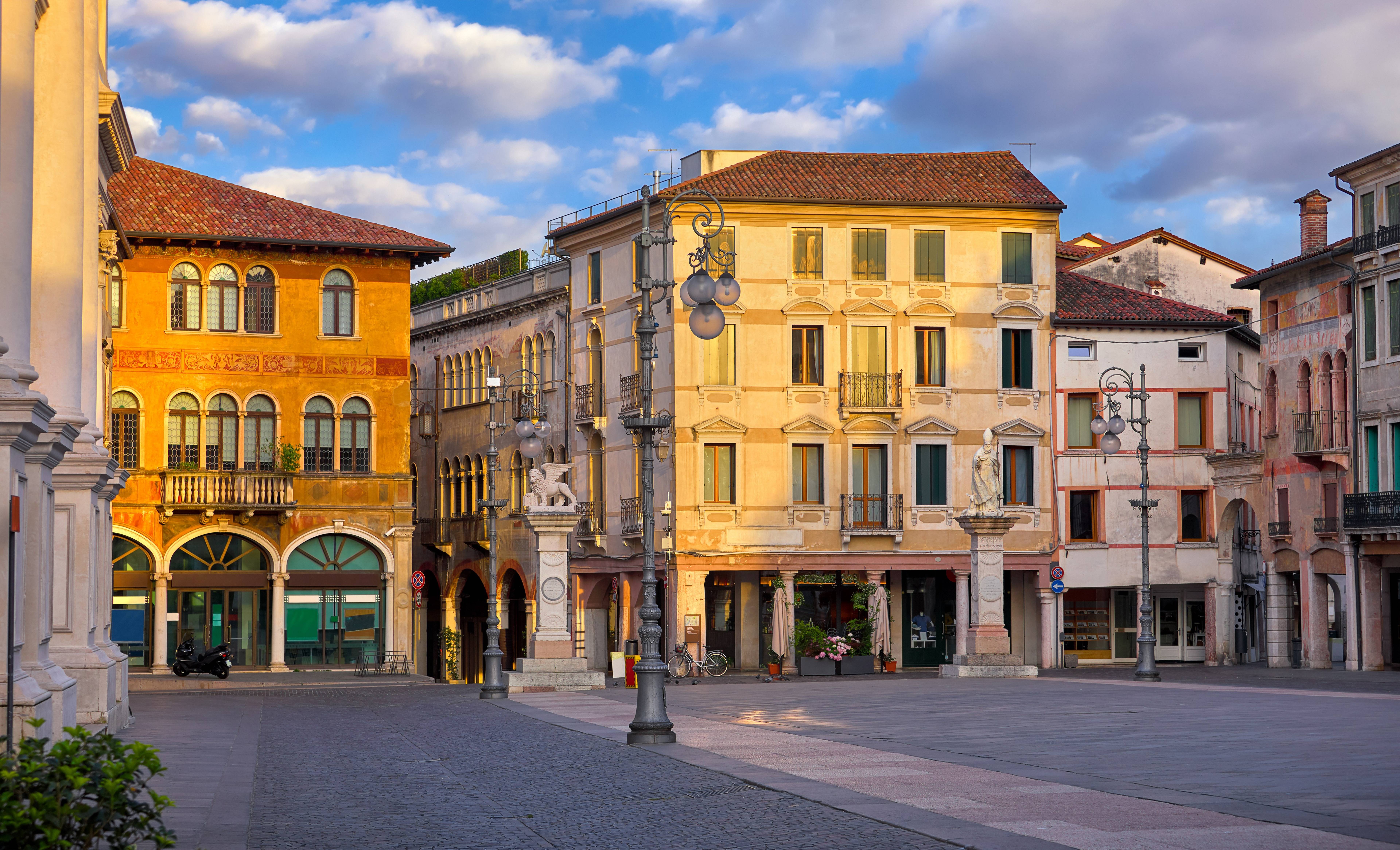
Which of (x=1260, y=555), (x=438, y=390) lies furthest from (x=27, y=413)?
(x=438, y=390)

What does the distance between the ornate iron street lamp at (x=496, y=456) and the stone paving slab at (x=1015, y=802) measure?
13.8m

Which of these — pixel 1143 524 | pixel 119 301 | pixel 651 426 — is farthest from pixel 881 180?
pixel 651 426

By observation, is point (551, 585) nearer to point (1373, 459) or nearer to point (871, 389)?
point (871, 389)

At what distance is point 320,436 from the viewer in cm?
5400

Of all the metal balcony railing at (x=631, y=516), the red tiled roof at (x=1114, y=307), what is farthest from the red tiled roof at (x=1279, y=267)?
the metal balcony railing at (x=631, y=516)

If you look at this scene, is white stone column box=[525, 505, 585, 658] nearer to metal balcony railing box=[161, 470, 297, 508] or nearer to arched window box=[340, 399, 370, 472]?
metal balcony railing box=[161, 470, 297, 508]

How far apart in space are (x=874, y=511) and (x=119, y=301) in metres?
23.2

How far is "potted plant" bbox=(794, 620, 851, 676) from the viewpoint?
167 feet

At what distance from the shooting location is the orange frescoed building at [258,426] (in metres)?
51.8

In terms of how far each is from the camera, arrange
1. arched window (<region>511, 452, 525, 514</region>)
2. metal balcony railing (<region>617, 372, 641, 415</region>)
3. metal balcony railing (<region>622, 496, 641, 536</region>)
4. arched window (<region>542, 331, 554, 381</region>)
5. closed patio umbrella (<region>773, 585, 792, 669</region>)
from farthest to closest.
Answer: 1. arched window (<region>511, 452, 525, 514</region>)
2. arched window (<region>542, 331, 554, 381</region>)
3. metal balcony railing (<region>617, 372, 641, 415</region>)
4. metal balcony railing (<region>622, 496, 641, 536</region>)
5. closed patio umbrella (<region>773, 585, 792, 669</region>)

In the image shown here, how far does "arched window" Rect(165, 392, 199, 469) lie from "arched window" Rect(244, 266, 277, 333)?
2.72 m

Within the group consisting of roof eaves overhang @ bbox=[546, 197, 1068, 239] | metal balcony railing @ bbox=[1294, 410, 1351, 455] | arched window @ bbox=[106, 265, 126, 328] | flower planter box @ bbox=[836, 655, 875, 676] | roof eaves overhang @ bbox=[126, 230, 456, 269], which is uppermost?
roof eaves overhang @ bbox=[546, 197, 1068, 239]

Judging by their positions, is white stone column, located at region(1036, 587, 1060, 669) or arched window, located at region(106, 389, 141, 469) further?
white stone column, located at region(1036, 587, 1060, 669)

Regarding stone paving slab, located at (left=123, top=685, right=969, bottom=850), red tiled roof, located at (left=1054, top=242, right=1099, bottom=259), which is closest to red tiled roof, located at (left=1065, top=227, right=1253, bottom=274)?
red tiled roof, located at (left=1054, top=242, right=1099, bottom=259)
